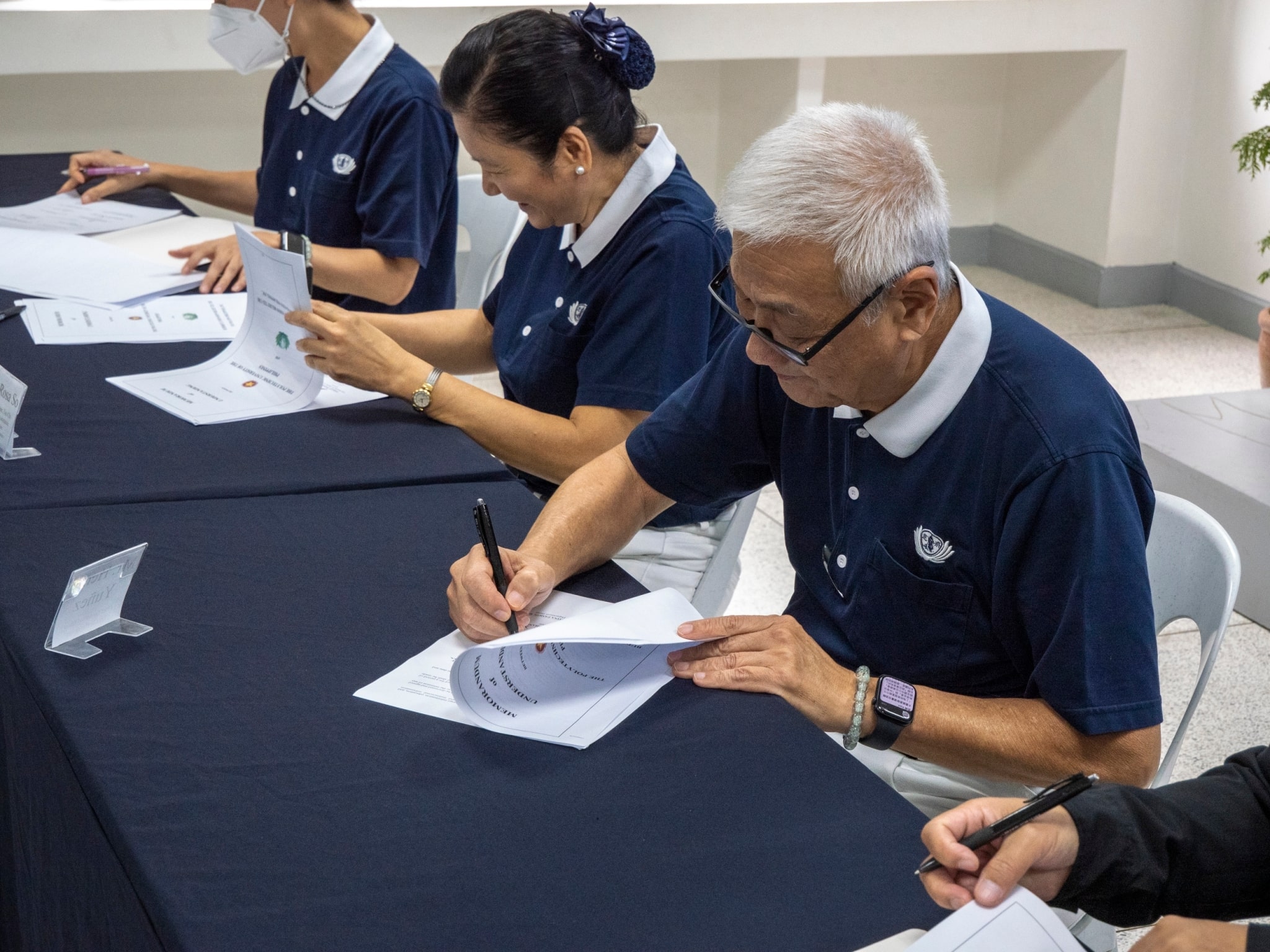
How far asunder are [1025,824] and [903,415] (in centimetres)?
48

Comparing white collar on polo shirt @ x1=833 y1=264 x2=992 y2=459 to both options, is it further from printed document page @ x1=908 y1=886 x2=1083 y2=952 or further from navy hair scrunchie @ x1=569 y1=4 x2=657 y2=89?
navy hair scrunchie @ x1=569 y1=4 x2=657 y2=89

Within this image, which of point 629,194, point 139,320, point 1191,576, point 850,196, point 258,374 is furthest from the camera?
point 139,320

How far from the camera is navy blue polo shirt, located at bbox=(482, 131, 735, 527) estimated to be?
5.78 ft

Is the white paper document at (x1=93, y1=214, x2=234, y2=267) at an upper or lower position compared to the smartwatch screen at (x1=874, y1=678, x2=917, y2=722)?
upper

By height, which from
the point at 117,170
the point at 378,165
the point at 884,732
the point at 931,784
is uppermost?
the point at 378,165

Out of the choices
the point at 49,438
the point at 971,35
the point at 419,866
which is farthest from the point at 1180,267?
the point at 419,866

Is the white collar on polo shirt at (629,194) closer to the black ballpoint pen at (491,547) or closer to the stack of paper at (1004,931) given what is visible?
the black ballpoint pen at (491,547)

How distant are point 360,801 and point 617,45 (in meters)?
1.13

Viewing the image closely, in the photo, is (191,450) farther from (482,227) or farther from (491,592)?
(482,227)

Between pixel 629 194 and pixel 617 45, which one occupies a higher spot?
pixel 617 45

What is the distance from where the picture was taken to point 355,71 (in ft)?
7.96

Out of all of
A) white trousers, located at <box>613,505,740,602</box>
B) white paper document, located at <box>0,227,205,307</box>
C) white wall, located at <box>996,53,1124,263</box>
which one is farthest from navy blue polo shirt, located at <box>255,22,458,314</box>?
white wall, located at <box>996,53,1124,263</box>

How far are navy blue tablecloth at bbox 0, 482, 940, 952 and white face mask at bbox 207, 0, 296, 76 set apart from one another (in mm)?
1391

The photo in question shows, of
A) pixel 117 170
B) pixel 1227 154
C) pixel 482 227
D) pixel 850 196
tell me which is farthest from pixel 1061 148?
pixel 850 196
